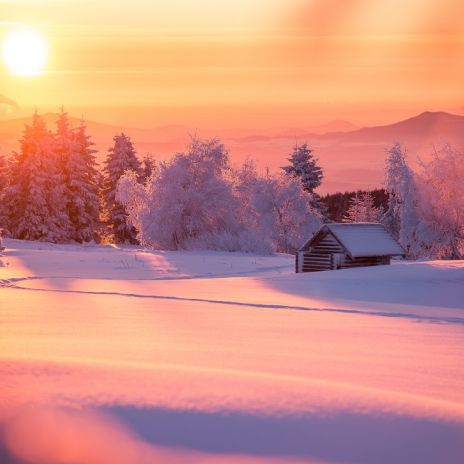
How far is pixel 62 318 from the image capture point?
9156 millimetres

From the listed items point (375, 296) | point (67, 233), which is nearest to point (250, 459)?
point (375, 296)

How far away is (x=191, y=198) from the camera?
41.6 metres

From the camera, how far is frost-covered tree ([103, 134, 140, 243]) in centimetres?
6006

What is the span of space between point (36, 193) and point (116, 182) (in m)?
10.5

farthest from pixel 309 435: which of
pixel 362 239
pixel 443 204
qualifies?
pixel 443 204

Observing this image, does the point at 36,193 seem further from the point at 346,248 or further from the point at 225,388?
the point at 225,388

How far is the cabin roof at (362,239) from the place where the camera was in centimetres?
2808

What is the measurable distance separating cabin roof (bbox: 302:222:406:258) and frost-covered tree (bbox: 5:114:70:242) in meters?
30.0

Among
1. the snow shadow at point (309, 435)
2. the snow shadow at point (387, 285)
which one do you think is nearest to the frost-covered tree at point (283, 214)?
the snow shadow at point (387, 285)

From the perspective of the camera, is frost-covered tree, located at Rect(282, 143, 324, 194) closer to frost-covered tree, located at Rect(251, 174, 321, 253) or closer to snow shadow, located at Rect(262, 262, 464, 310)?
frost-covered tree, located at Rect(251, 174, 321, 253)

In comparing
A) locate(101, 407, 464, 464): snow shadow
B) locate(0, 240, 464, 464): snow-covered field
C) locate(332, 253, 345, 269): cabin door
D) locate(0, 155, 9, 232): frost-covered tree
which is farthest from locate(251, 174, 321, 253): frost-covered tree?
locate(101, 407, 464, 464): snow shadow

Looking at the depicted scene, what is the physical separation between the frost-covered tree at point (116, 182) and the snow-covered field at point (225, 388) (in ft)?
163

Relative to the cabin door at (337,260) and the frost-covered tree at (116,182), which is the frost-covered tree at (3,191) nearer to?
the frost-covered tree at (116,182)

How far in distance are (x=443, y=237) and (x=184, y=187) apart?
20.0 m
